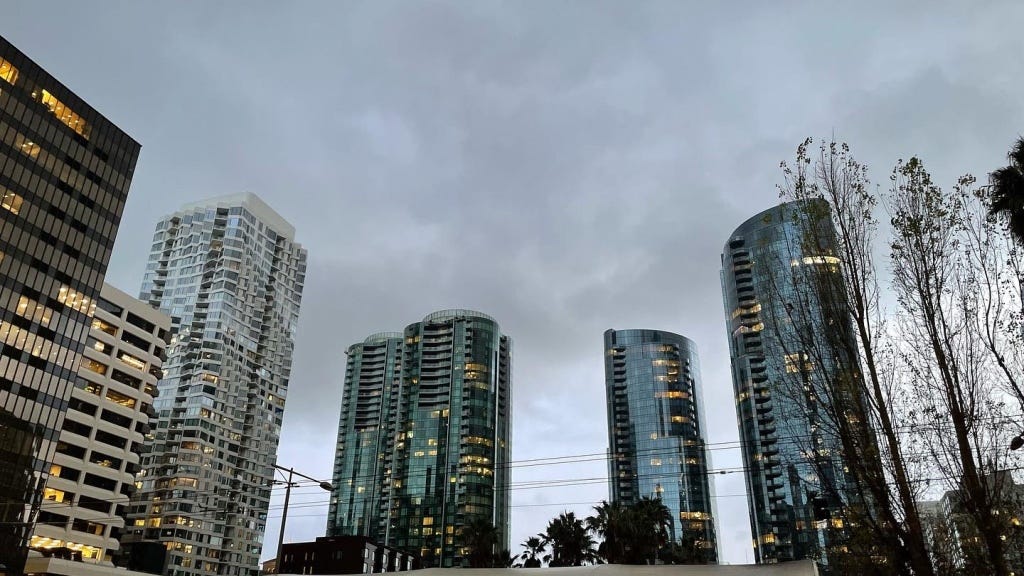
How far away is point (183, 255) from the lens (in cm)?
16225

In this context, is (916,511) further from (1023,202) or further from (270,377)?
(270,377)

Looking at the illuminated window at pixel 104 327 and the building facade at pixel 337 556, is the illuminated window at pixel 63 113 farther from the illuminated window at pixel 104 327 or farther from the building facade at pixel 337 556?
the building facade at pixel 337 556

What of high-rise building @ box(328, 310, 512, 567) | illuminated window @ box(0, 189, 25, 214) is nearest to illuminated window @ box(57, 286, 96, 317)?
illuminated window @ box(0, 189, 25, 214)

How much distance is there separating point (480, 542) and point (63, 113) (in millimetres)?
68941

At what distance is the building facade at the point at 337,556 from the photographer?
95625 mm

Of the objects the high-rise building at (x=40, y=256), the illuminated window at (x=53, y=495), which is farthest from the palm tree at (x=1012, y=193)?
the illuminated window at (x=53, y=495)

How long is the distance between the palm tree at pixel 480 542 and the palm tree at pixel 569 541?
993 centimetres

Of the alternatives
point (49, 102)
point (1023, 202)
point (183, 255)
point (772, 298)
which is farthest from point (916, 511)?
point (183, 255)

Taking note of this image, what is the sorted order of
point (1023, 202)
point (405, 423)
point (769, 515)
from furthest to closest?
point (405, 423)
point (769, 515)
point (1023, 202)

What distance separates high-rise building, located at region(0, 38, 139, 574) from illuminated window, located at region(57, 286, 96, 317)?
11cm

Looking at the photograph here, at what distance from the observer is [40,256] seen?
70.3 meters

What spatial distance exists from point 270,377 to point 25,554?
102m

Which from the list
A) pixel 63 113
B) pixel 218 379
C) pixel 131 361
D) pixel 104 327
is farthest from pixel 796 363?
pixel 218 379

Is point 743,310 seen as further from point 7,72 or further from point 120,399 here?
point 7,72
